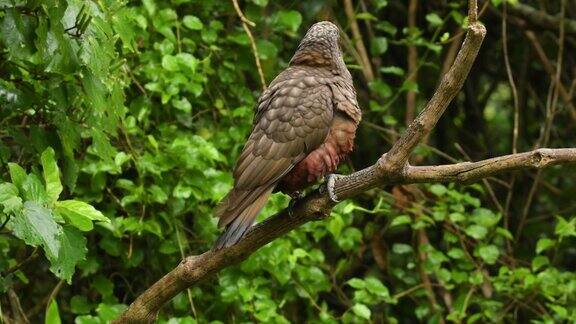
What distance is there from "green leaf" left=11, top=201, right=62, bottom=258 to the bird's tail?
0.52 m

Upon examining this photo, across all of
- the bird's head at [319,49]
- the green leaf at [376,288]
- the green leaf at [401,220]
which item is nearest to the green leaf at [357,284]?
the green leaf at [376,288]

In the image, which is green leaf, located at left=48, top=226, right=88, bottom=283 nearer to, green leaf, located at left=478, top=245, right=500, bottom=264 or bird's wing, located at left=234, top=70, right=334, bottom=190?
bird's wing, located at left=234, top=70, right=334, bottom=190

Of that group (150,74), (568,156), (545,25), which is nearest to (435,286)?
(545,25)

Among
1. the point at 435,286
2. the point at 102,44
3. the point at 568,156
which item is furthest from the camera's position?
the point at 435,286

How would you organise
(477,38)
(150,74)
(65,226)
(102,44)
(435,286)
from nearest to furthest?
(477,38) → (65,226) → (102,44) → (150,74) → (435,286)

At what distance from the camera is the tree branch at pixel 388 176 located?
208 cm

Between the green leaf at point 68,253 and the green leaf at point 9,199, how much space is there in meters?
0.16

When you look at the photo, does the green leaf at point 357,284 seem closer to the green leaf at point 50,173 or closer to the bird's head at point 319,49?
the bird's head at point 319,49

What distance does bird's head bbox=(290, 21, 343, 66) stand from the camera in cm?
289

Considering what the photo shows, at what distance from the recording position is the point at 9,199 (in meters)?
2.12

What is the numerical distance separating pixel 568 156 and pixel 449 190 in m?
1.85

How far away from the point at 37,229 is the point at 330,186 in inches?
30.0

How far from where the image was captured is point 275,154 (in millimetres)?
2652

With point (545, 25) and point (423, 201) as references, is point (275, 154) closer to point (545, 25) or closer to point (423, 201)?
point (423, 201)
